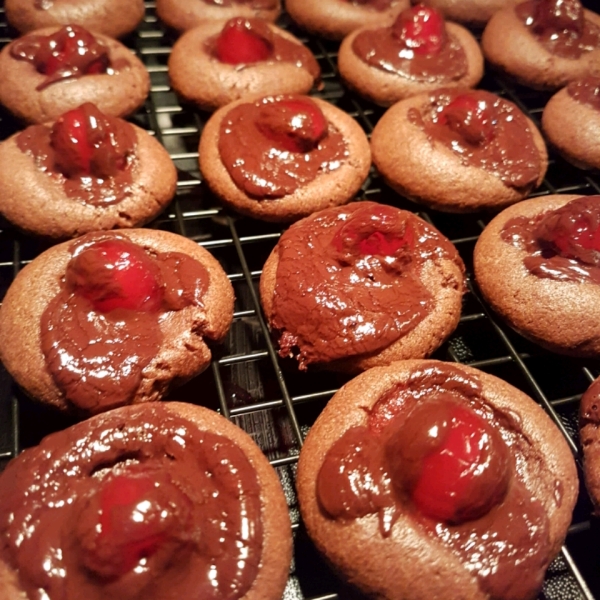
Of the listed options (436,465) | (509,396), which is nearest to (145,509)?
(436,465)

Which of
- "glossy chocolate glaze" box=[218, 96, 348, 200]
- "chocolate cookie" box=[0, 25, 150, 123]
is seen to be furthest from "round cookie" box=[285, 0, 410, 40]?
"chocolate cookie" box=[0, 25, 150, 123]

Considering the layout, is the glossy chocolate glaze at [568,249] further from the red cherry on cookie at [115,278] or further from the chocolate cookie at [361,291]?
the red cherry on cookie at [115,278]

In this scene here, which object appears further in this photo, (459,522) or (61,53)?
(61,53)

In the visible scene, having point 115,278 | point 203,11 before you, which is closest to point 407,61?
A: point 203,11

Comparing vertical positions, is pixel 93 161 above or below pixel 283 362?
above

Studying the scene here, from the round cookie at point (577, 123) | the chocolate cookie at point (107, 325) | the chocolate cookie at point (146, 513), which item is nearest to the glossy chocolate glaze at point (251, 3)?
the round cookie at point (577, 123)

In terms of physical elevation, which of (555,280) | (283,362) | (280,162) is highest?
(280,162)

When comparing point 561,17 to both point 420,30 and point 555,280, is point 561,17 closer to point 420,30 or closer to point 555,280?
point 420,30
